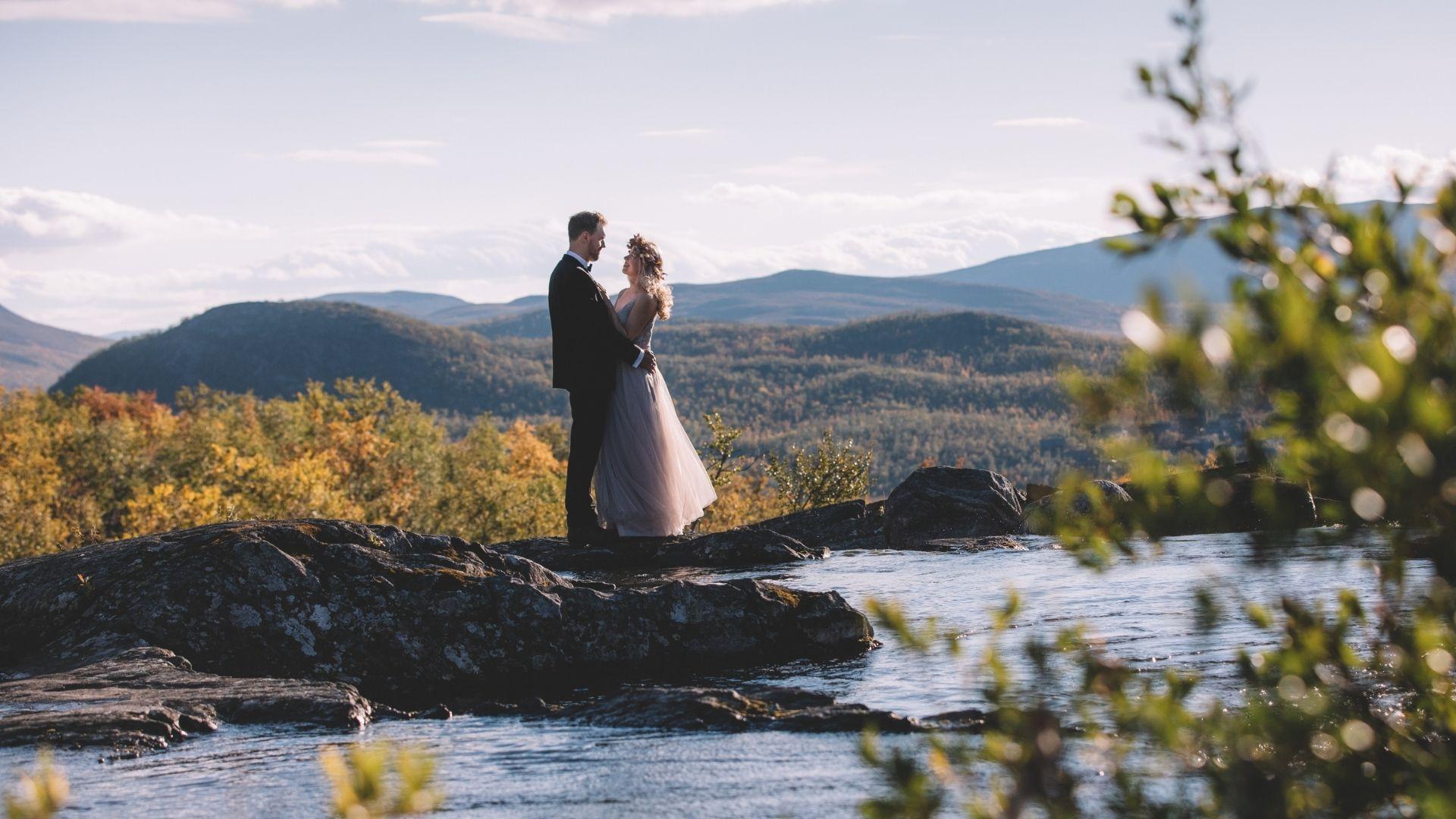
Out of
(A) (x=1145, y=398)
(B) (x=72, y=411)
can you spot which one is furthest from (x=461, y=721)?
(B) (x=72, y=411)

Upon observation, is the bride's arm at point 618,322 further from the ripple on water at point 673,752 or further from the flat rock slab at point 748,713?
the flat rock slab at point 748,713

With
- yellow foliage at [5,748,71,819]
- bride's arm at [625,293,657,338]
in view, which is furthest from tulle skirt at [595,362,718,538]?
yellow foliage at [5,748,71,819]

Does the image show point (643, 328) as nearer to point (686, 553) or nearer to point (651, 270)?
point (651, 270)

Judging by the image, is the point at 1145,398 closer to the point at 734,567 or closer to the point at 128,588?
the point at 128,588

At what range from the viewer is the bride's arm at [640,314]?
43.7ft

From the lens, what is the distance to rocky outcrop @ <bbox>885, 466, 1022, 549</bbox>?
1548 cm

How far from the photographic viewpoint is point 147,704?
6.51 m

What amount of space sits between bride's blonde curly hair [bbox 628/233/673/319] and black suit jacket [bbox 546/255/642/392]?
0.47m

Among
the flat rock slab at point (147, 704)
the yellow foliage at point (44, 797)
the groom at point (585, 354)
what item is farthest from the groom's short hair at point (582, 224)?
the yellow foliage at point (44, 797)

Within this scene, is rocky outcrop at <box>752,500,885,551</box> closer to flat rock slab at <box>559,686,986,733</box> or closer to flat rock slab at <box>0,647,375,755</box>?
flat rock slab at <box>559,686,986,733</box>

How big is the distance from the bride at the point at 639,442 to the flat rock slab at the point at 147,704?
6.43 metres

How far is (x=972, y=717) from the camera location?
19.7 feet

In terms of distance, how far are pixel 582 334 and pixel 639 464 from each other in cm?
155

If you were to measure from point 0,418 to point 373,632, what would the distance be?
221ft
